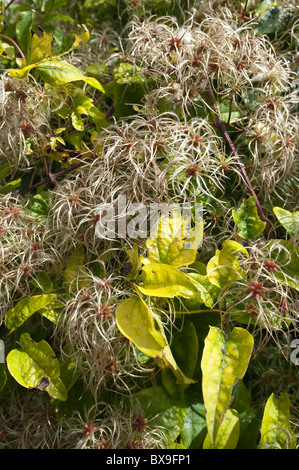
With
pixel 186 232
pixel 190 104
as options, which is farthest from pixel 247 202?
pixel 190 104

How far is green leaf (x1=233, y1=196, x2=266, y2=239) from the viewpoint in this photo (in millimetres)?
840

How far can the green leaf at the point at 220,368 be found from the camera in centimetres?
66

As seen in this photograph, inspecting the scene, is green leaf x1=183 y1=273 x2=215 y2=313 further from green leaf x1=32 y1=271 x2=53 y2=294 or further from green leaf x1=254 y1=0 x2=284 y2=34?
green leaf x1=254 y1=0 x2=284 y2=34

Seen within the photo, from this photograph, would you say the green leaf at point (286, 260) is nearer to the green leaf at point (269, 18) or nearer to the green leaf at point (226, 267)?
the green leaf at point (226, 267)

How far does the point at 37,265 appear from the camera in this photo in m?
0.89

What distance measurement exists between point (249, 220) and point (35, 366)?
18.1 inches

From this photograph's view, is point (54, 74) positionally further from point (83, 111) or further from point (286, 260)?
point (286, 260)

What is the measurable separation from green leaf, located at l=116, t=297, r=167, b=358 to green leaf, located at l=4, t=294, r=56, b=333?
0.15 m

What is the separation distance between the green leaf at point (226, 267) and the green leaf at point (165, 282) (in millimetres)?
52

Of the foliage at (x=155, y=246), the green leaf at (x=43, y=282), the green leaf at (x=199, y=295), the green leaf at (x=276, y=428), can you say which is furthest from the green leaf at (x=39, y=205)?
the green leaf at (x=276, y=428)

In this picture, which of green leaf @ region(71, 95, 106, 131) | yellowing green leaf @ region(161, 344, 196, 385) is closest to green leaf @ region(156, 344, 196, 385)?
yellowing green leaf @ region(161, 344, 196, 385)
